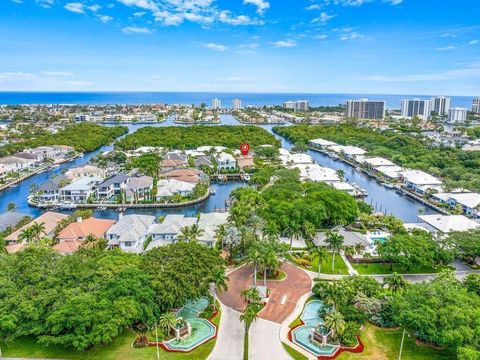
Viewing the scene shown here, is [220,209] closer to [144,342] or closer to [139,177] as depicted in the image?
[139,177]

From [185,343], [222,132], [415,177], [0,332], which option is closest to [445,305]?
[185,343]

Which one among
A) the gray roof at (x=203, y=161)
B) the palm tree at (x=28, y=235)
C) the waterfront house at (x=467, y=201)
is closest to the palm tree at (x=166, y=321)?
the palm tree at (x=28, y=235)

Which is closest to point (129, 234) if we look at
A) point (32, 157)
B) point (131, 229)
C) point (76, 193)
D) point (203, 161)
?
point (131, 229)

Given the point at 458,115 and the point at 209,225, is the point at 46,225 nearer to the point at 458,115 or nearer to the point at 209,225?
A: the point at 209,225

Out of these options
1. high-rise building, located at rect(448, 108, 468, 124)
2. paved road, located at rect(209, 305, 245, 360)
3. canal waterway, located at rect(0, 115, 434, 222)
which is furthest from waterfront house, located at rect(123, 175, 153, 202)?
high-rise building, located at rect(448, 108, 468, 124)

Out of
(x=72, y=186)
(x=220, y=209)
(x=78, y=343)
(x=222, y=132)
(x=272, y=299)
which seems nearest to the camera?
(x=78, y=343)

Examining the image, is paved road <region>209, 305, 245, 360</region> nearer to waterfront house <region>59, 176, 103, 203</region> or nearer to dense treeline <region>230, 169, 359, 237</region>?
dense treeline <region>230, 169, 359, 237</region>
